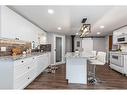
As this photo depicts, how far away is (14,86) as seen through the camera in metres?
2.88

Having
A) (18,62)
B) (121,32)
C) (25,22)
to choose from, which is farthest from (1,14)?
(121,32)

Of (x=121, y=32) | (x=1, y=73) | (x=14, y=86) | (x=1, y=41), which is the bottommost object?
(x=14, y=86)

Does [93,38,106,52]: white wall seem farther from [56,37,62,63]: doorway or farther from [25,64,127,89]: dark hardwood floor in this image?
[25,64,127,89]: dark hardwood floor

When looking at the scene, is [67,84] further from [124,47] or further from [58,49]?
[58,49]

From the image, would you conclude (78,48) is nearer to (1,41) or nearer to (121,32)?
(121,32)

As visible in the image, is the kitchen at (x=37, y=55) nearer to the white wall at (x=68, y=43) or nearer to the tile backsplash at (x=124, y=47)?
the tile backsplash at (x=124, y=47)

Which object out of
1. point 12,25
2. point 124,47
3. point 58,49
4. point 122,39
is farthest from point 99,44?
point 12,25

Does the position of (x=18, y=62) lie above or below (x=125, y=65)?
above

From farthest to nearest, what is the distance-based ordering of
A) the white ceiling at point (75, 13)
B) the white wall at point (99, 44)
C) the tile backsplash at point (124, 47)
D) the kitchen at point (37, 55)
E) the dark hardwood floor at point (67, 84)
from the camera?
1. the white wall at point (99, 44)
2. the tile backsplash at point (124, 47)
3. the dark hardwood floor at point (67, 84)
4. the white ceiling at point (75, 13)
5. the kitchen at point (37, 55)

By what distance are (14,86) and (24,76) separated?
2.02 ft

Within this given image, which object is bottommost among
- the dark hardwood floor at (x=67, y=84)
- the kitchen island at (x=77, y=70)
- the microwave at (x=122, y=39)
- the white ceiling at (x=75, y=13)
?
the dark hardwood floor at (x=67, y=84)

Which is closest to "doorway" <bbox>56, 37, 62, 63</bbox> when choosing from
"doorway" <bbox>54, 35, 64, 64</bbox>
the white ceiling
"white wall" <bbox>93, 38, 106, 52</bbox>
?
"doorway" <bbox>54, 35, 64, 64</bbox>

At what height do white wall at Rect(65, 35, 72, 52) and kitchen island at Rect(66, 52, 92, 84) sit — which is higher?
white wall at Rect(65, 35, 72, 52)

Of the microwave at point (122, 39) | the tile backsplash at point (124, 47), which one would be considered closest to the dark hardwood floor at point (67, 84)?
the microwave at point (122, 39)
